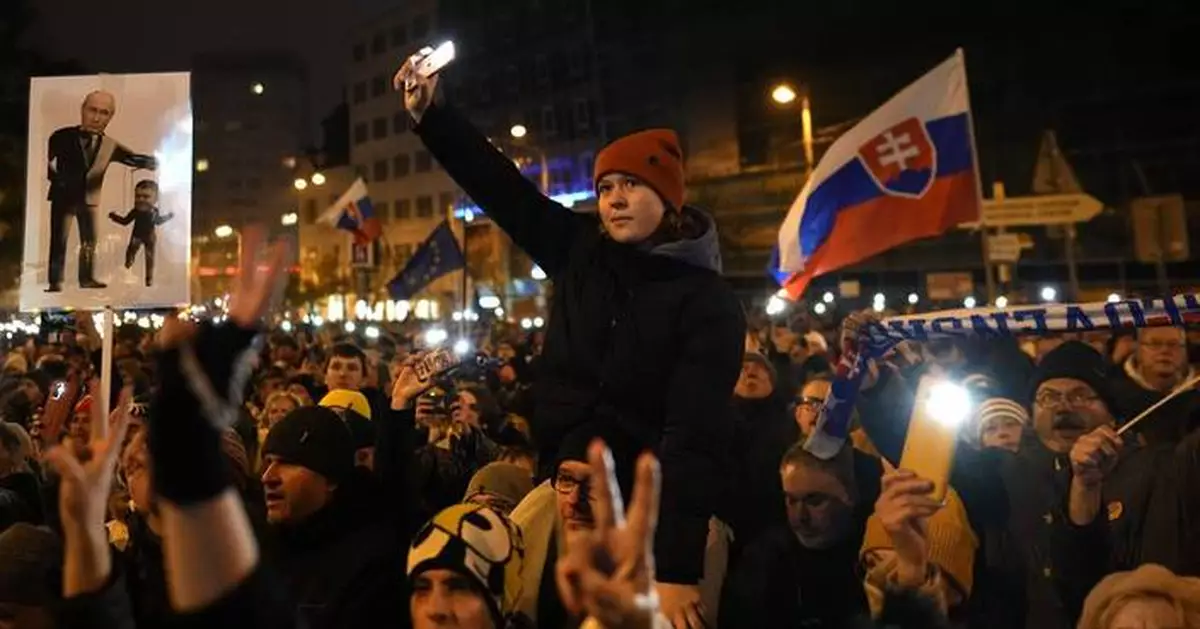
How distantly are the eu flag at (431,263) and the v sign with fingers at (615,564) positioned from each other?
17.8m

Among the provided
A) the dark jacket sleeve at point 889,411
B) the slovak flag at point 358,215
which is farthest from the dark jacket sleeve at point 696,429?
the slovak flag at point 358,215

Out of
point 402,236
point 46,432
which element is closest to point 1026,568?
point 46,432

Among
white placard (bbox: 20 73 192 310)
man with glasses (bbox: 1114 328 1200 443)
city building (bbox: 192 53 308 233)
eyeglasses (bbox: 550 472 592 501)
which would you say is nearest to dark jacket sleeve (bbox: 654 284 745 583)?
eyeglasses (bbox: 550 472 592 501)

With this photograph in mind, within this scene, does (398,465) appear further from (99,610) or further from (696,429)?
(99,610)

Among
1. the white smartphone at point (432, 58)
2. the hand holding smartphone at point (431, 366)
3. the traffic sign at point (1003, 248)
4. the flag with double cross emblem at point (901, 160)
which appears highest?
the flag with double cross emblem at point (901, 160)

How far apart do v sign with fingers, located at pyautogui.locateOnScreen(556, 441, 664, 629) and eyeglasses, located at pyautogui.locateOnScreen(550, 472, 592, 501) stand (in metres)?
1.47

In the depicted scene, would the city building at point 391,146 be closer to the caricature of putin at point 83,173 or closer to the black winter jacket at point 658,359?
the caricature of putin at point 83,173

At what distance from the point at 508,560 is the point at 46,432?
323 centimetres

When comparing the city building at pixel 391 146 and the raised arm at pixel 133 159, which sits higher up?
the city building at pixel 391 146

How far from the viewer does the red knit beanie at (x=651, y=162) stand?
10.6ft

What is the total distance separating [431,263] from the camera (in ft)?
64.9

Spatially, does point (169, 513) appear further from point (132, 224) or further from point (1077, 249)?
point (1077, 249)

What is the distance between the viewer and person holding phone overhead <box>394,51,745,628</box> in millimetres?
2951

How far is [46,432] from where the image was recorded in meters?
→ 5.36
